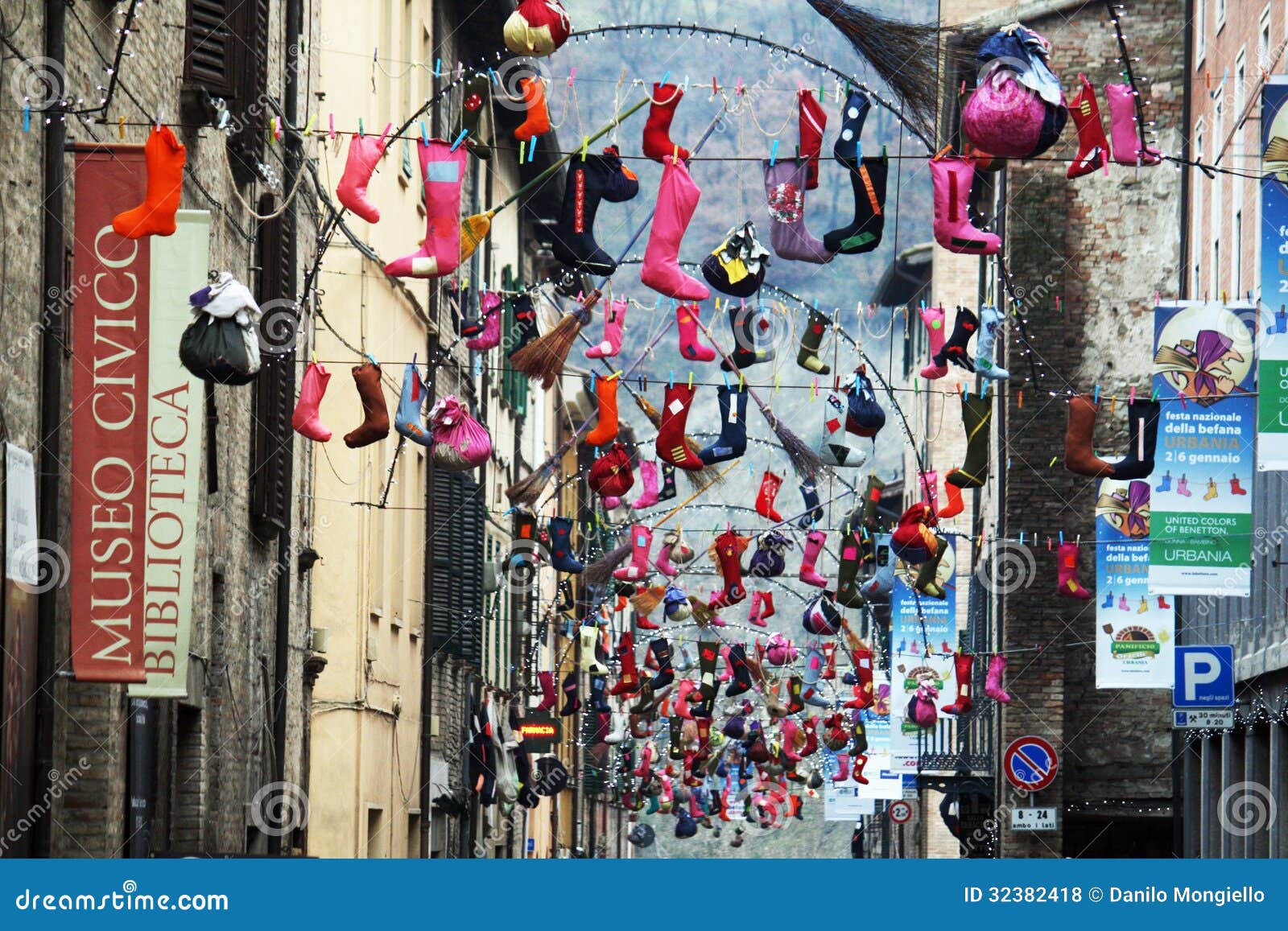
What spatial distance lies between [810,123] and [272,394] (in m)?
7.33

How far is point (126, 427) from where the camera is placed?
14.1 m

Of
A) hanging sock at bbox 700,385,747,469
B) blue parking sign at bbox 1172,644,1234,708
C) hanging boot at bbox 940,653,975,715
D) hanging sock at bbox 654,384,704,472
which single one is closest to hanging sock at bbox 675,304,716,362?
hanging sock at bbox 700,385,747,469

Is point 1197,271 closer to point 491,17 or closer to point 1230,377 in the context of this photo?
point 491,17

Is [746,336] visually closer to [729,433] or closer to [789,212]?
[729,433]

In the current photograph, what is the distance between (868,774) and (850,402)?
19.5 m

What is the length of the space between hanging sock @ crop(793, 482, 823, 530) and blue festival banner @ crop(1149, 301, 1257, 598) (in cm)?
764

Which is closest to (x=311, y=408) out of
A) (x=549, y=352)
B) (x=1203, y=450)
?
(x=549, y=352)

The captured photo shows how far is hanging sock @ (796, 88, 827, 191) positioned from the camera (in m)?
17.6

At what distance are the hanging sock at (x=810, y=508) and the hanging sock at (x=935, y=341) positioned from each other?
20.5ft

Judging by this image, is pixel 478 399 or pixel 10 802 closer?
pixel 10 802

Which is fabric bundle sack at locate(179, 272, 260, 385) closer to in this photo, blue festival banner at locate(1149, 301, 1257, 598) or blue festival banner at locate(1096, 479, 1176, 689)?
blue festival banner at locate(1149, 301, 1257, 598)

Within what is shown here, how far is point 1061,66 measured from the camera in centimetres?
3834

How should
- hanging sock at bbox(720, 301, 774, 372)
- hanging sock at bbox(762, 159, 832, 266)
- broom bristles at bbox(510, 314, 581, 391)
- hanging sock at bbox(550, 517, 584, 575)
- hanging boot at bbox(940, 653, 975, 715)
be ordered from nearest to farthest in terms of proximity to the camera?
hanging sock at bbox(762, 159, 832, 266), broom bristles at bbox(510, 314, 581, 391), hanging sock at bbox(720, 301, 774, 372), hanging sock at bbox(550, 517, 584, 575), hanging boot at bbox(940, 653, 975, 715)
